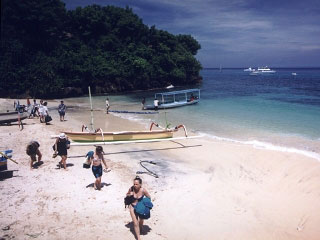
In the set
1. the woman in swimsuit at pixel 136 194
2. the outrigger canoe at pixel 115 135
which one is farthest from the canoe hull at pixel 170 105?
the woman in swimsuit at pixel 136 194

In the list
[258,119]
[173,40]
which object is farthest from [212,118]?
[173,40]

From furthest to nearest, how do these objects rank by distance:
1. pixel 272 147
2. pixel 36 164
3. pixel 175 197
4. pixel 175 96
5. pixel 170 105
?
pixel 175 96 < pixel 170 105 < pixel 272 147 < pixel 36 164 < pixel 175 197

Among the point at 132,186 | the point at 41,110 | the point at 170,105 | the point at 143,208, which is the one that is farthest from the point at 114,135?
the point at 170,105

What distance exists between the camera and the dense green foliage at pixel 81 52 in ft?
128

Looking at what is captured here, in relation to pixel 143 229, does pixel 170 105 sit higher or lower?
higher

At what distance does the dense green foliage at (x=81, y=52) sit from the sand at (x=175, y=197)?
28753 millimetres

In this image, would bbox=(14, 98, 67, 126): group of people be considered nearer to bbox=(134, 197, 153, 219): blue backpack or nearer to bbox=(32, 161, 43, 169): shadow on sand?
bbox=(32, 161, 43, 169): shadow on sand

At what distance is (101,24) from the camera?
52.9 m

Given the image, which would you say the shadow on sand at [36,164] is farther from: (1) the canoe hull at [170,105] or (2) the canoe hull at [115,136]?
(1) the canoe hull at [170,105]

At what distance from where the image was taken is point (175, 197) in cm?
873

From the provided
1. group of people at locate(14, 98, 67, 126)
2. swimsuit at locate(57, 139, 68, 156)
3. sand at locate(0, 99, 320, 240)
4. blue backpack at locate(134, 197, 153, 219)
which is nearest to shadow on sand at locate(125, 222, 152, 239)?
sand at locate(0, 99, 320, 240)

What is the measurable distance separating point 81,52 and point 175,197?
43.7 metres

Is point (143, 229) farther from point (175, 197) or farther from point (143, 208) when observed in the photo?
point (175, 197)

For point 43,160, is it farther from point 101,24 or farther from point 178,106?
point 101,24
